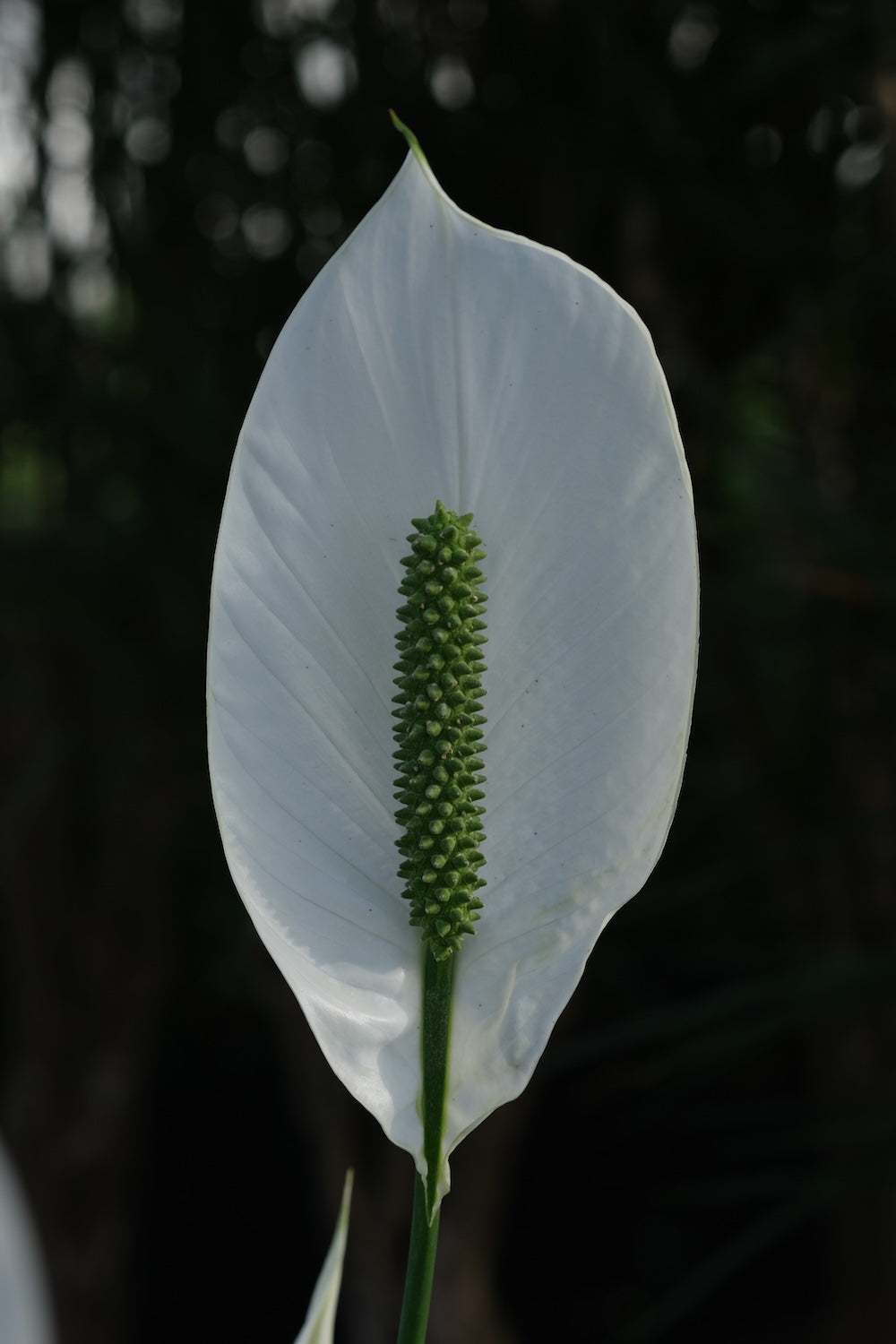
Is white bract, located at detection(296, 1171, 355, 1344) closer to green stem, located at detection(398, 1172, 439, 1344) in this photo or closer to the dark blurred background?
green stem, located at detection(398, 1172, 439, 1344)

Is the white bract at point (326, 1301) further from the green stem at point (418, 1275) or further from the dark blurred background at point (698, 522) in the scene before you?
the dark blurred background at point (698, 522)

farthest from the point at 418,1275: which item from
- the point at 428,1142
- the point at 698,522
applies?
the point at 698,522

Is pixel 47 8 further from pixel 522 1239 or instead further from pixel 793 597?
pixel 522 1239

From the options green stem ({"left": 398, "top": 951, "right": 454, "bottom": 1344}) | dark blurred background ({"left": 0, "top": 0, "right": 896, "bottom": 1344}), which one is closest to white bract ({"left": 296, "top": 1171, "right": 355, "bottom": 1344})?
green stem ({"left": 398, "top": 951, "right": 454, "bottom": 1344})

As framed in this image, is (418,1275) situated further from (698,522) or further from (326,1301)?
(698,522)

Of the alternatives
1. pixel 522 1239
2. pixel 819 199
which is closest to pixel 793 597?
pixel 819 199

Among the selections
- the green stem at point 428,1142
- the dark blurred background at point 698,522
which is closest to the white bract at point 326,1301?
the green stem at point 428,1142

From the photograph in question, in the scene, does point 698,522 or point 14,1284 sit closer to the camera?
point 14,1284
